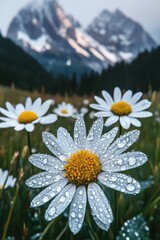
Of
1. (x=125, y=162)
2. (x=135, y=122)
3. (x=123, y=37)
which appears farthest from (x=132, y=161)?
(x=123, y=37)

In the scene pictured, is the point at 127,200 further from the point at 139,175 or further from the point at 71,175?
the point at 71,175

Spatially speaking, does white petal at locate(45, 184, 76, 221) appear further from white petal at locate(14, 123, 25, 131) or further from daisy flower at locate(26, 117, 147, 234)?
white petal at locate(14, 123, 25, 131)

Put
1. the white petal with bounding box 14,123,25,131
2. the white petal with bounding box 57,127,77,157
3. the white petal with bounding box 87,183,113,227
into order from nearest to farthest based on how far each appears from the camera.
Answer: the white petal with bounding box 87,183,113,227
the white petal with bounding box 57,127,77,157
the white petal with bounding box 14,123,25,131

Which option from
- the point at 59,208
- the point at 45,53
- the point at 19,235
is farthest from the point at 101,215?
the point at 45,53

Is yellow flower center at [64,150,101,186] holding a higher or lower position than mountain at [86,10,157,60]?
lower

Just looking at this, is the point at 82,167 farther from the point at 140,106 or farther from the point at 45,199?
the point at 140,106

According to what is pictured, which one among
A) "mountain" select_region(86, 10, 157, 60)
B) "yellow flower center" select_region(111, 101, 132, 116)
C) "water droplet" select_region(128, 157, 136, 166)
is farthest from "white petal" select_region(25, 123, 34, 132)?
"mountain" select_region(86, 10, 157, 60)
